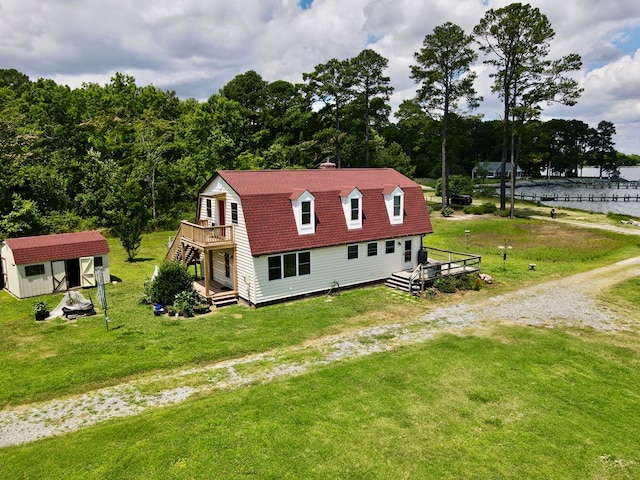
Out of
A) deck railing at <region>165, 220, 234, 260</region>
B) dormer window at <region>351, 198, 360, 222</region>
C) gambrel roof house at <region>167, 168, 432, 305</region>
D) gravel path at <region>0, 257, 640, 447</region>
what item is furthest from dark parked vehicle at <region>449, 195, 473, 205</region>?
deck railing at <region>165, 220, 234, 260</region>

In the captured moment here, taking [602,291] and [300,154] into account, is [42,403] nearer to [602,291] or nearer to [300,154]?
[602,291]

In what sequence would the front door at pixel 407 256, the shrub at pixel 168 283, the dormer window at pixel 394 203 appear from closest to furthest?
the shrub at pixel 168 283
the dormer window at pixel 394 203
the front door at pixel 407 256

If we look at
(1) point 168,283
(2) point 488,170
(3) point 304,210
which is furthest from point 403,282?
(2) point 488,170

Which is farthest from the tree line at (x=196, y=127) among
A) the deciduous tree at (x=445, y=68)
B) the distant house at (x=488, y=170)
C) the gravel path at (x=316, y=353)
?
the distant house at (x=488, y=170)

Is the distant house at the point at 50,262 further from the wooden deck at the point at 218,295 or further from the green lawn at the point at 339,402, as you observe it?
the wooden deck at the point at 218,295

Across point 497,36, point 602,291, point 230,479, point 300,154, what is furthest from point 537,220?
point 230,479

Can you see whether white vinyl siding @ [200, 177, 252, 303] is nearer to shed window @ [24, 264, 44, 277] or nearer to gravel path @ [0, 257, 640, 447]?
gravel path @ [0, 257, 640, 447]

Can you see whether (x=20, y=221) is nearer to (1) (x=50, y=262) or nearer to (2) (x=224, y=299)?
(1) (x=50, y=262)
